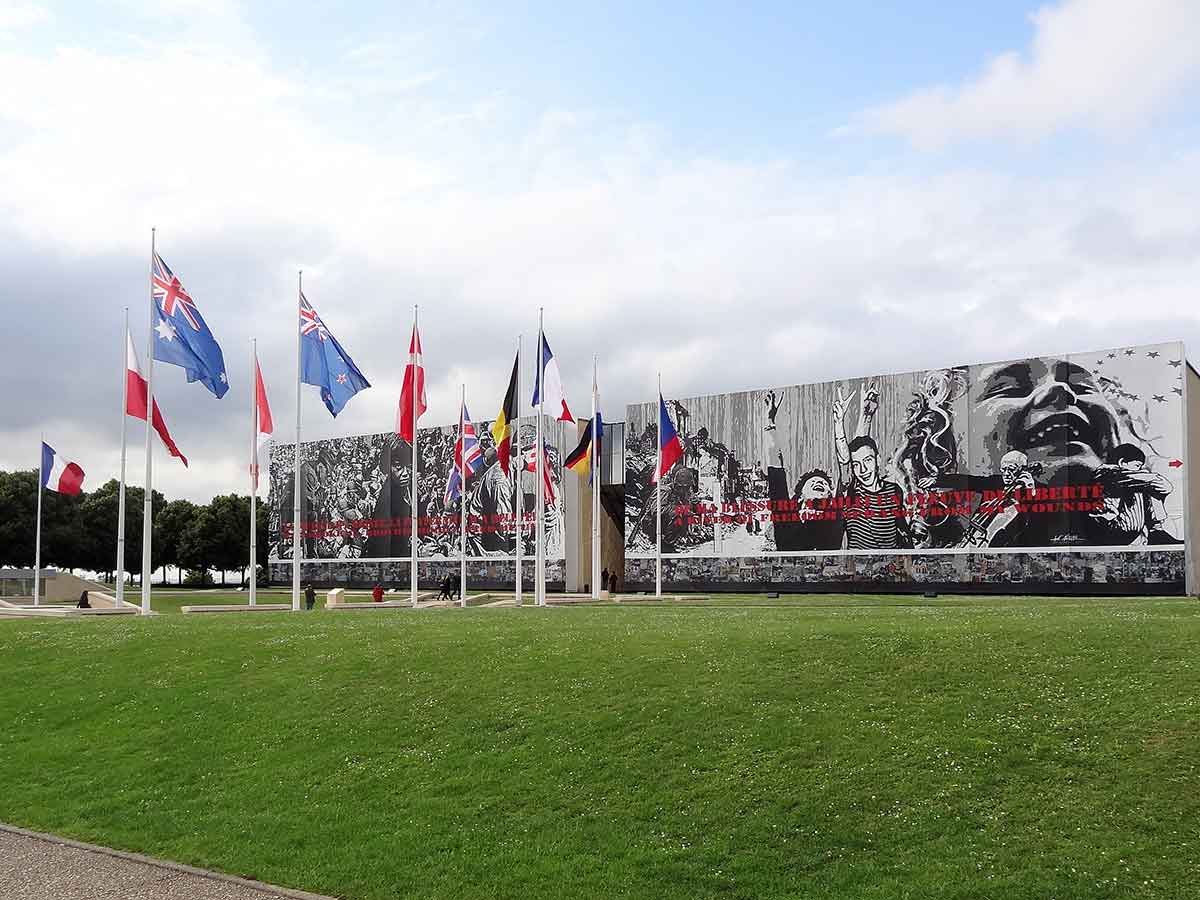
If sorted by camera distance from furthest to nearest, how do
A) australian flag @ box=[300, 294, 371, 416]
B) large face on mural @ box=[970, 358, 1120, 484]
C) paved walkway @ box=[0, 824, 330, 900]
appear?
1. large face on mural @ box=[970, 358, 1120, 484]
2. australian flag @ box=[300, 294, 371, 416]
3. paved walkway @ box=[0, 824, 330, 900]

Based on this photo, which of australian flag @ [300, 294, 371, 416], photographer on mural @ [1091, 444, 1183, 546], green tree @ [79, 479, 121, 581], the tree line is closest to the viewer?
australian flag @ [300, 294, 371, 416]

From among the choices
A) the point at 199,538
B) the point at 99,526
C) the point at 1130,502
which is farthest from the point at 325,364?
the point at 199,538

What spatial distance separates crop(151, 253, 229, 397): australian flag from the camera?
3888cm

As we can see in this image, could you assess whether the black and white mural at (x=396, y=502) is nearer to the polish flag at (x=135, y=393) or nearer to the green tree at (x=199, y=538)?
the green tree at (x=199, y=538)

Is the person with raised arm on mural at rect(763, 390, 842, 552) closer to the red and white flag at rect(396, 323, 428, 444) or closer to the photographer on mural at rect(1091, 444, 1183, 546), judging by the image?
the photographer on mural at rect(1091, 444, 1183, 546)

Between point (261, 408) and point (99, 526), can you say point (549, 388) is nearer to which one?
point (261, 408)

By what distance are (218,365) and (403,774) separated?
27190 millimetres

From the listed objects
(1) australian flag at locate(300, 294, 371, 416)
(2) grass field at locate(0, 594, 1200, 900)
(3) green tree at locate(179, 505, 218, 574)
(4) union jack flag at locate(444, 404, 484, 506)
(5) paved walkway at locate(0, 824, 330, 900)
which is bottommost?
(5) paved walkway at locate(0, 824, 330, 900)

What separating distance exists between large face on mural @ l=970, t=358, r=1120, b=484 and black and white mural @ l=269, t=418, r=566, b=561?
103 ft

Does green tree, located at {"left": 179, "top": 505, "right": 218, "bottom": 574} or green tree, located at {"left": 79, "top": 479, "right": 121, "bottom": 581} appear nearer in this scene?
green tree, located at {"left": 79, "top": 479, "right": 121, "bottom": 581}

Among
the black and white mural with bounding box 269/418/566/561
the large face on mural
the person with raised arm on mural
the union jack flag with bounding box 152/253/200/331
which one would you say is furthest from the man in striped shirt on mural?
the union jack flag with bounding box 152/253/200/331

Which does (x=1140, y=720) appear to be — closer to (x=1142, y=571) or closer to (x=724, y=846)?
(x=724, y=846)

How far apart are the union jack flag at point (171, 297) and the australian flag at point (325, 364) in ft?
13.1

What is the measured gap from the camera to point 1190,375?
63875 millimetres
